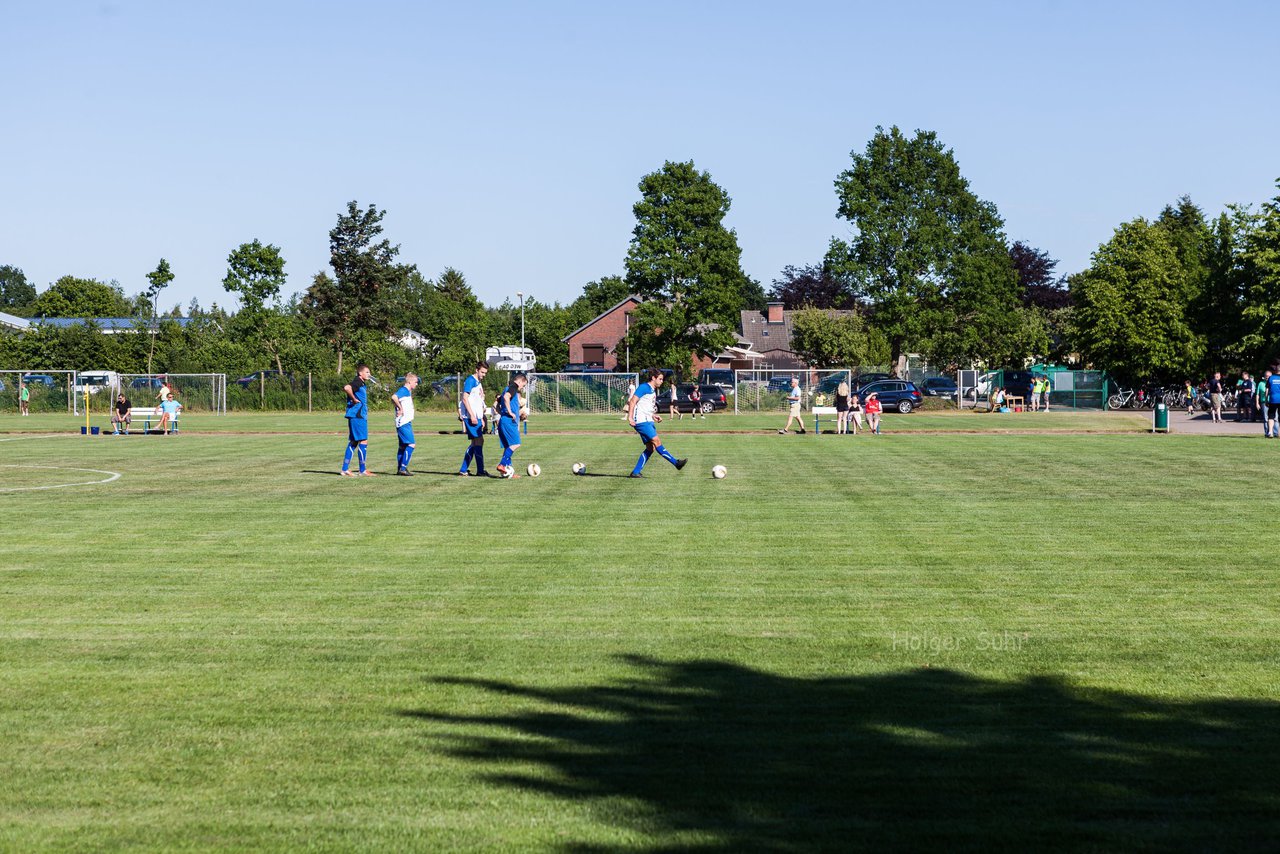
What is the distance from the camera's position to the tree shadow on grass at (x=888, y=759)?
17.4 feet

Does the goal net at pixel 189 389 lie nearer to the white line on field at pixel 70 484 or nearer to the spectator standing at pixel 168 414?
the spectator standing at pixel 168 414

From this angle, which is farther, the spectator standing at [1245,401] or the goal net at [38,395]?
the goal net at [38,395]

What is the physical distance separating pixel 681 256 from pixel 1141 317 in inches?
1005

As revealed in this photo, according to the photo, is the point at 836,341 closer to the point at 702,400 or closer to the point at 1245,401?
the point at 702,400

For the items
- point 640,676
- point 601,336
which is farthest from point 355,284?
point 640,676

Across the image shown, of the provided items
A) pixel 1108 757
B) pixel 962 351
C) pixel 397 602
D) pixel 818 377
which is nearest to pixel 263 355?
pixel 818 377

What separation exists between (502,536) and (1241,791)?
993cm

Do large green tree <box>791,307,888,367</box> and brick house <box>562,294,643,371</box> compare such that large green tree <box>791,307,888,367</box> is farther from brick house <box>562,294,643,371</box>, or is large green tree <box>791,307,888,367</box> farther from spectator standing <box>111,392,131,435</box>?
spectator standing <box>111,392,131,435</box>

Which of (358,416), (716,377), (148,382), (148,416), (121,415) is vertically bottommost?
(148,416)

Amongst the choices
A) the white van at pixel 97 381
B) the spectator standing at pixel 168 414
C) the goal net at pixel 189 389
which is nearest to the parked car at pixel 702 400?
the goal net at pixel 189 389

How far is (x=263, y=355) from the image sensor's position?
7131 centimetres

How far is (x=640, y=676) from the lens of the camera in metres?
8.08

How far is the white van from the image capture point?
63906 mm

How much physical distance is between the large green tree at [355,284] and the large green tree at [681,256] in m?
15.5
